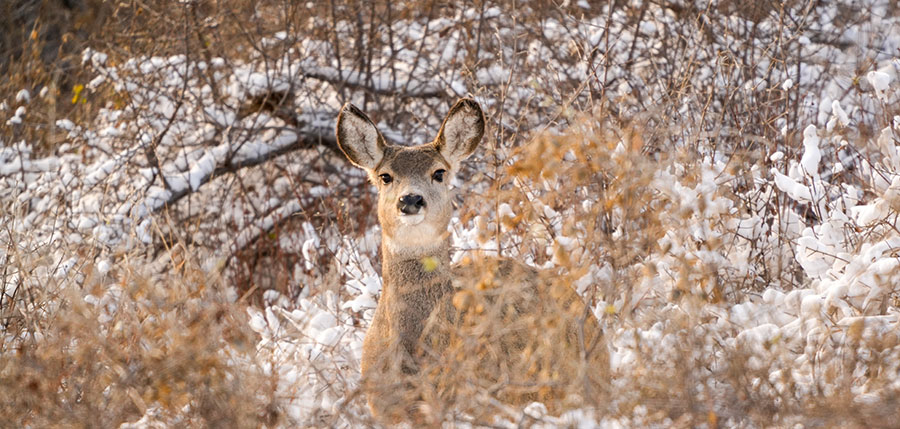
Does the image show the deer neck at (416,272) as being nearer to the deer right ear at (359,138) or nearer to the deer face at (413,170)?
the deer face at (413,170)

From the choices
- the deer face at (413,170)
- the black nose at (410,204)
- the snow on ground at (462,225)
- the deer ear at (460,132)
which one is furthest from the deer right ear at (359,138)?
the snow on ground at (462,225)

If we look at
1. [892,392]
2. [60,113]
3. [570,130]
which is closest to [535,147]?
[570,130]

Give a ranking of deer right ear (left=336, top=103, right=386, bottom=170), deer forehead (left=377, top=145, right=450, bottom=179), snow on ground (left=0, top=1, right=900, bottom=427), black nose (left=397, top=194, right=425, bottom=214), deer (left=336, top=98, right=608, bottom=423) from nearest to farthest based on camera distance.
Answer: deer (left=336, top=98, right=608, bottom=423) → snow on ground (left=0, top=1, right=900, bottom=427) → black nose (left=397, top=194, right=425, bottom=214) → deer forehead (left=377, top=145, right=450, bottom=179) → deer right ear (left=336, top=103, right=386, bottom=170)

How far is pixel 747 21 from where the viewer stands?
8.42 metres

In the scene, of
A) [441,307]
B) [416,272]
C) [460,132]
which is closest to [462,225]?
[460,132]

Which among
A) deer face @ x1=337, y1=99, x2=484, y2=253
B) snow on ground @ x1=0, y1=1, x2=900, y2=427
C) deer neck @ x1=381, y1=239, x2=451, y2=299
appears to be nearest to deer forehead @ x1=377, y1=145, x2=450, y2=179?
deer face @ x1=337, y1=99, x2=484, y2=253

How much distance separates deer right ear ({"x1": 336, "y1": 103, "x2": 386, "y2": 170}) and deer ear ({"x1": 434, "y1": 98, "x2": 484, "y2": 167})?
32 centimetres

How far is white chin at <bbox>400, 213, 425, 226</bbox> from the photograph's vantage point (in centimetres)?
476

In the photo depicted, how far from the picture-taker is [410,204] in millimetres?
4742

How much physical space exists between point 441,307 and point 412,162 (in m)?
0.88

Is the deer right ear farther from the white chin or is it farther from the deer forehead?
the white chin

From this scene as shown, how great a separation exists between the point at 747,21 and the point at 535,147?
4.86 metres

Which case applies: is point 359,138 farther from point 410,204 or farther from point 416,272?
point 416,272

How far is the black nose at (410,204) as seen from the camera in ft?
15.6
